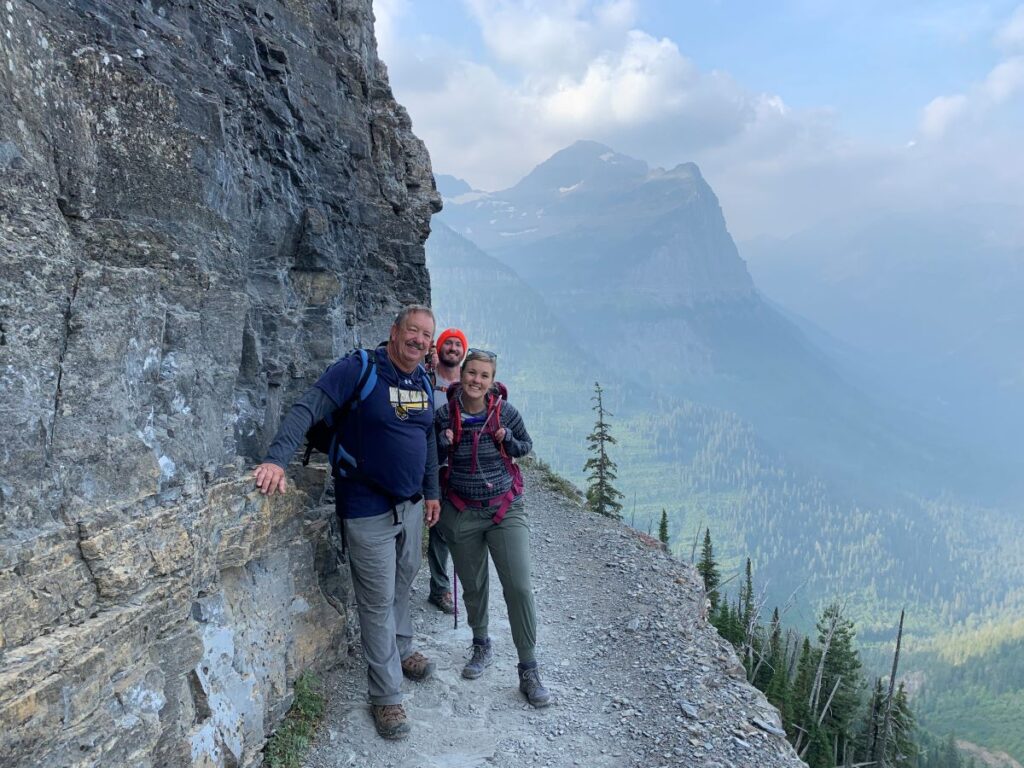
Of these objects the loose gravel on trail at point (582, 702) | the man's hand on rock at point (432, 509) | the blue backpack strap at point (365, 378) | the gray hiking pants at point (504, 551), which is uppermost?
the blue backpack strap at point (365, 378)

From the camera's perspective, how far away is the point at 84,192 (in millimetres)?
3910

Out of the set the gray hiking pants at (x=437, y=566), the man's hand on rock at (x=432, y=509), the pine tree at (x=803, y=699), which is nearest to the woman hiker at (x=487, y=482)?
the man's hand on rock at (x=432, y=509)

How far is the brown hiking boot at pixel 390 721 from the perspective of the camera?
19.7ft

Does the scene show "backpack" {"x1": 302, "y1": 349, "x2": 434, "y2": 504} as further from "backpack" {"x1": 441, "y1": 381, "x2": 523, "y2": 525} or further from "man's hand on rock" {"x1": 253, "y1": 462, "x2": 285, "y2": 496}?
"backpack" {"x1": 441, "y1": 381, "x2": 523, "y2": 525}

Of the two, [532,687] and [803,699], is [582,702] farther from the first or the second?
[803,699]

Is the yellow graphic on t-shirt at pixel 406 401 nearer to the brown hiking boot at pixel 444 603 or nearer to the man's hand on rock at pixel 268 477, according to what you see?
the man's hand on rock at pixel 268 477

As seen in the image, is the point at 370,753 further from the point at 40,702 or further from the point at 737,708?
the point at 737,708

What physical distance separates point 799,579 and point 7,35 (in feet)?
707

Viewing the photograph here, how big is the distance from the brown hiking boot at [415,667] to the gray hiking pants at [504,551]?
3.48 feet

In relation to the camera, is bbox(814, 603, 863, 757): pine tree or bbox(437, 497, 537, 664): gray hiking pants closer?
bbox(437, 497, 537, 664): gray hiking pants

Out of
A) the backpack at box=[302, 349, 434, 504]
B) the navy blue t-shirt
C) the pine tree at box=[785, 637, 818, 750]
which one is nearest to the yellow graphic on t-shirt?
the navy blue t-shirt

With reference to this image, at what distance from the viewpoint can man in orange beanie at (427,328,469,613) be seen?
7.71m

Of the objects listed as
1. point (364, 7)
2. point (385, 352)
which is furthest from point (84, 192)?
point (364, 7)

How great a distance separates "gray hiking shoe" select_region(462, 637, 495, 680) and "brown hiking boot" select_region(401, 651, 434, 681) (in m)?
0.49
